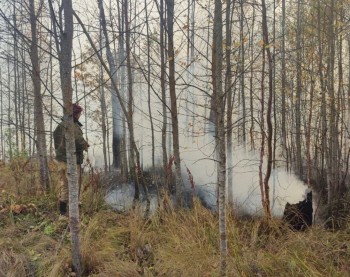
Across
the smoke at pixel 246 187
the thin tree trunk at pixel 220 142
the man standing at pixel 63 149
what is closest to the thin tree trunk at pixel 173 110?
the smoke at pixel 246 187

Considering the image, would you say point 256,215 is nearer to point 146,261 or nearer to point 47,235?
point 146,261

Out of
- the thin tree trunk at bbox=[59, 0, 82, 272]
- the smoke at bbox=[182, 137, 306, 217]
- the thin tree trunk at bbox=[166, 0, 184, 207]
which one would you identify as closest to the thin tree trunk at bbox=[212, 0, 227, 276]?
the thin tree trunk at bbox=[59, 0, 82, 272]

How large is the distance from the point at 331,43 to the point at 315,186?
12.1ft

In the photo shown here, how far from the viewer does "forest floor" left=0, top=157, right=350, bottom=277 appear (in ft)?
11.1

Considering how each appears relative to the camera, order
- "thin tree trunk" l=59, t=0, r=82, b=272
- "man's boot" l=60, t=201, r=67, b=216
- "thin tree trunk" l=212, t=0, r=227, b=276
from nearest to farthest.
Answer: "thin tree trunk" l=212, t=0, r=227, b=276, "thin tree trunk" l=59, t=0, r=82, b=272, "man's boot" l=60, t=201, r=67, b=216

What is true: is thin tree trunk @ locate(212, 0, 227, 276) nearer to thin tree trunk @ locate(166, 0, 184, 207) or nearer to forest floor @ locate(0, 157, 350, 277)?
forest floor @ locate(0, 157, 350, 277)

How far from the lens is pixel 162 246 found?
13.6 ft

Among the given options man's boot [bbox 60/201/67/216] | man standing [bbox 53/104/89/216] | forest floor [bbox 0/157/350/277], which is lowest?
forest floor [bbox 0/157/350/277]

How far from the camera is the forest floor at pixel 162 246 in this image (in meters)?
3.38

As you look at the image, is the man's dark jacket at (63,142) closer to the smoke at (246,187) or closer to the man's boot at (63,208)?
the man's boot at (63,208)

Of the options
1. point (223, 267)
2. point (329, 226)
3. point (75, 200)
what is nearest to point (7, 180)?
point (75, 200)

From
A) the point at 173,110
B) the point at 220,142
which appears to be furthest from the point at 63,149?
the point at 220,142

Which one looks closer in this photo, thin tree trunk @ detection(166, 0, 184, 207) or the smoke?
thin tree trunk @ detection(166, 0, 184, 207)

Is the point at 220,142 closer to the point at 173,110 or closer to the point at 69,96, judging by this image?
the point at 69,96
